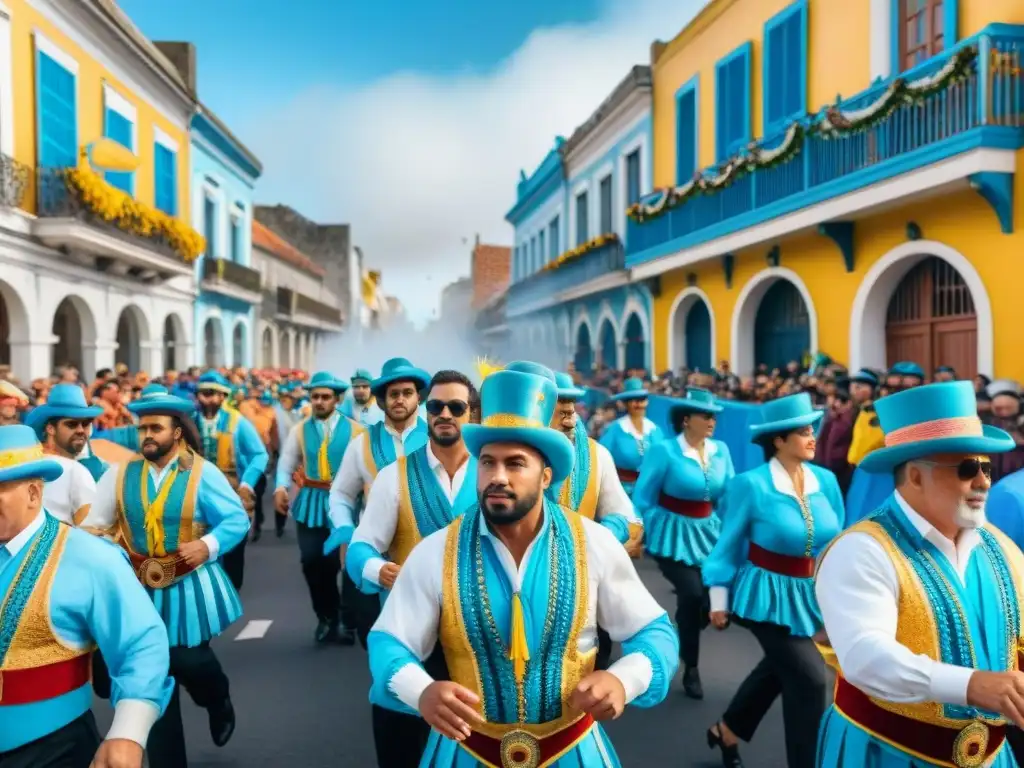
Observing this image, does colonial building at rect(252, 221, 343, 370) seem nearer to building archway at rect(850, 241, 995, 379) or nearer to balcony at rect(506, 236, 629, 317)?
balcony at rect(506, 236, 629, 317)

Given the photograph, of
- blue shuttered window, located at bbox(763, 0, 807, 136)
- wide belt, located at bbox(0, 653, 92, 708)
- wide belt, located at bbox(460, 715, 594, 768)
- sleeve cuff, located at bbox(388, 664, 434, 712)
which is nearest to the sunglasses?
wide belt, located at bbox(460, 715, 594, 768)

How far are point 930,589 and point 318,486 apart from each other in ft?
17.7

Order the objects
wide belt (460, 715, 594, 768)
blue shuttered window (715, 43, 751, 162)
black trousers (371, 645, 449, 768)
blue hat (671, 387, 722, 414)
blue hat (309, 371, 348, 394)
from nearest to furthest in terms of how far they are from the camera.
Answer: wide belt (460, 715, 594, 768), black trousers (371, 645, 449, 768), blue hat (671, 387, 722, 414), blue hat (309, 371, 348, 394), blue shuttered window (715, 43, 751, 162)

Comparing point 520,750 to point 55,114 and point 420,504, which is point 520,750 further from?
point 55,114

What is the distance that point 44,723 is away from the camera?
2.77 m

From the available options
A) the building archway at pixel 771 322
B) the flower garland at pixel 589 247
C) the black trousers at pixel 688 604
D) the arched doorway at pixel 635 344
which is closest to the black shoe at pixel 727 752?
the black trousers at pixel 688 604

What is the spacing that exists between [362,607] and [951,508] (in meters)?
3.28

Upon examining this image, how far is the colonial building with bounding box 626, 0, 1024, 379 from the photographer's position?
9477 millimetres

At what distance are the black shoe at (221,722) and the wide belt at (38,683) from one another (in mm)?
1918

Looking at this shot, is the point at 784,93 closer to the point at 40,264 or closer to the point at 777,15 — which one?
the point at 777,15

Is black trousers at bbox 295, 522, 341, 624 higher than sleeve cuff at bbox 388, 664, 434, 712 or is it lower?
lower

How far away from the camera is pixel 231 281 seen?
83.8 feet

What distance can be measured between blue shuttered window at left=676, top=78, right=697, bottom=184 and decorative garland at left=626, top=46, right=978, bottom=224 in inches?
49.6

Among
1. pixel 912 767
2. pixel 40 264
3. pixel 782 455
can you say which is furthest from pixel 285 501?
pixel 40 264
